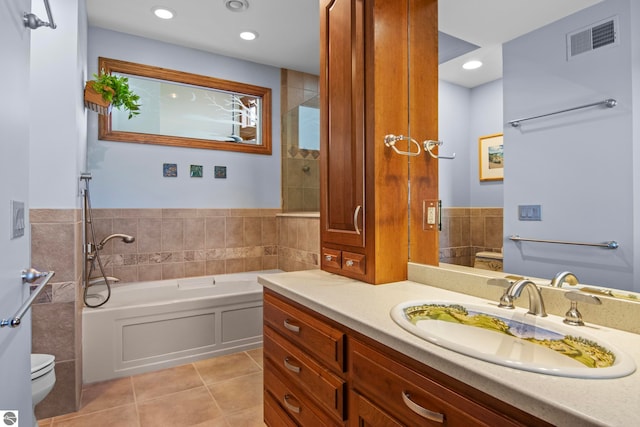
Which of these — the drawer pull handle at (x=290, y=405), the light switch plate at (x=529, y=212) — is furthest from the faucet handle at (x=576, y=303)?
the drawer pull handle at (x=290, y=405)

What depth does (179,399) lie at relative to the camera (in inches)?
85.7

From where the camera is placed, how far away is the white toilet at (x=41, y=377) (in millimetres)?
1575

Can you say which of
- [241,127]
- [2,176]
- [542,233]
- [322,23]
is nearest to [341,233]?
[542,233]

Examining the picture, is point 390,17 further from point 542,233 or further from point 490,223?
point 542,233

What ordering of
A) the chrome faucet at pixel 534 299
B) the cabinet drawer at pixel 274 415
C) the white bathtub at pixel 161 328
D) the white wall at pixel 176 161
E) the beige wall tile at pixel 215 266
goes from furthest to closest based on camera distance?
the beige wall tile at pixel 215 266 < the white wall at pixel 176 161 < the white bathtub at pixel 161 328 < the cabinet drawer at pixel 274 415 < the chrome faucet at pixel 534 299

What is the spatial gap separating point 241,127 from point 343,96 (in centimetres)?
219

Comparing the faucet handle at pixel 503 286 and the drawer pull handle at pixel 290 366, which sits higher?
the faucet handle at pixel 503 286

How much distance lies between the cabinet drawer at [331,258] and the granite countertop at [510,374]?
41cm

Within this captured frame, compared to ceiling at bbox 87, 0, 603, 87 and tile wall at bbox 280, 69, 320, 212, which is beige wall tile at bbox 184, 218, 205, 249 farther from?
ceiling at bbox 87, 0, 603, 87

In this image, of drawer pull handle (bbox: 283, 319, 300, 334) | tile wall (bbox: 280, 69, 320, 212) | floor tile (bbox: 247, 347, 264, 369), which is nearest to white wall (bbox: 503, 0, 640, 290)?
drawer pull handle (bbox: 283, 319, 300, 334)

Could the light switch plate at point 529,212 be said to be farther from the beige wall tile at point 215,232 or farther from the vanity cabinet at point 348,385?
the beige wall tile at point 215,232

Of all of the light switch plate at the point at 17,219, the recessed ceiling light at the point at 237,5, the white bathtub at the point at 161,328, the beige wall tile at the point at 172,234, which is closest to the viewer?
the light switch plate at the point at 17,219

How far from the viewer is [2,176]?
0.88 m

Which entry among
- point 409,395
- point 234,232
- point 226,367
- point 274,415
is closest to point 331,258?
point 274,415
